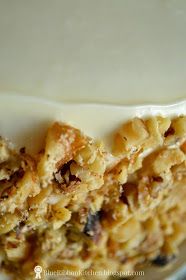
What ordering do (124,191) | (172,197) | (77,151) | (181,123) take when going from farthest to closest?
(172,197)
(124,191)
(181,123)
(77,151)

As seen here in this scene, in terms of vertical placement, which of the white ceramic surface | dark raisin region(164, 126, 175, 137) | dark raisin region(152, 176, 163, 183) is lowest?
dark raisin region(152, 176, 163, 183)

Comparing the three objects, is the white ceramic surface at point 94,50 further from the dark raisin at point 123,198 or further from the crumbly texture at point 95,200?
the dark raisin at point 123,198

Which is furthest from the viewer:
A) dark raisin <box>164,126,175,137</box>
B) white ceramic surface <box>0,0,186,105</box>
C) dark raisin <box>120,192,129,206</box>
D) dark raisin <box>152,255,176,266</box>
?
dark raisin <box>152,255,176,266</box>

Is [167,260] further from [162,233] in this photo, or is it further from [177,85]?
[177,85]

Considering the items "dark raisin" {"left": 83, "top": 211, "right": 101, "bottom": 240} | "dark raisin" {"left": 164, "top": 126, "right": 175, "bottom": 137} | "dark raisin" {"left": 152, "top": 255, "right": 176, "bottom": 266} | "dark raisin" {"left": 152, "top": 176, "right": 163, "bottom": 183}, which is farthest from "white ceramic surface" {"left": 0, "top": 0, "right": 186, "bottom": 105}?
"dark raisin" {"left": 152, "top": 255, "right": 176, "bottom": 266}

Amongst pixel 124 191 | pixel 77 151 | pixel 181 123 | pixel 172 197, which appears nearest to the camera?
pixel 77 151

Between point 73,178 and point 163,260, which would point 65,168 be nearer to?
point 73,178

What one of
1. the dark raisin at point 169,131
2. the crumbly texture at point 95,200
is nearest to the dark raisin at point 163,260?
the crumbly texture at point 95,200

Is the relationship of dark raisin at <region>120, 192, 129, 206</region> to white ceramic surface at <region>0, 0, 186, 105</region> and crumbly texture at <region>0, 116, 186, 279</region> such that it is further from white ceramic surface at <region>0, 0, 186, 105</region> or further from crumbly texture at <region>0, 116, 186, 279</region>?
white ceramic surface at <region>0, 0, 186, 105</region>

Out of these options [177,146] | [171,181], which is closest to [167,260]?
[171,181]
